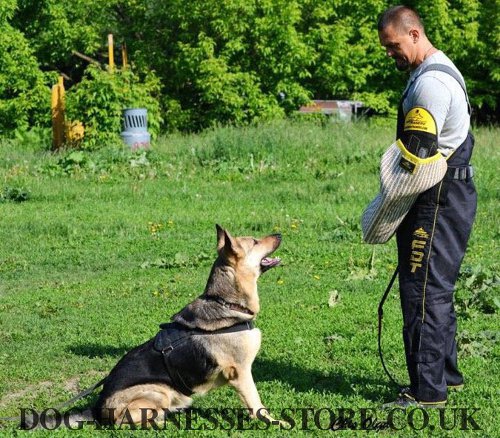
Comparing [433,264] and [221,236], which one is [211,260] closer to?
[221,236]

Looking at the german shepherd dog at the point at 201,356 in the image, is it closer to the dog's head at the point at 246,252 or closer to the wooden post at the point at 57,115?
the dog's head at the point at 246,252

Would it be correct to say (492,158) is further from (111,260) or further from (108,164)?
(111,260)

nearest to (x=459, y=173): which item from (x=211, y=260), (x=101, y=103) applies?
(x=211, y=260)

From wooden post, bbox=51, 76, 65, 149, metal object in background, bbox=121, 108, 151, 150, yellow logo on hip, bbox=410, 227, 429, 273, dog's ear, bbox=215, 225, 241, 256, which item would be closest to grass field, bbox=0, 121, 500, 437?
metal object in background, bbox=121, 108, 151, 150

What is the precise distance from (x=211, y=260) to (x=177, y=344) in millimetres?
4723

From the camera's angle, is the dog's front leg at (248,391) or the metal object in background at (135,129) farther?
the metal object in background at (135,129)

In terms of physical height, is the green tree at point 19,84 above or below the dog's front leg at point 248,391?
above

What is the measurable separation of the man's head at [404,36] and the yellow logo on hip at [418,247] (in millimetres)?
1007

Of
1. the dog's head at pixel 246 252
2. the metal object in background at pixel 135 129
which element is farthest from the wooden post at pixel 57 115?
the dog's head at pixel 246 252

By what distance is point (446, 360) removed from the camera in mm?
5773

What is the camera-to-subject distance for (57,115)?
22641 millimetres

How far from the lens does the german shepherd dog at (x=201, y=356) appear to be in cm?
520

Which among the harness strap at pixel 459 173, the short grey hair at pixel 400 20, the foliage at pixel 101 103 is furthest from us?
the foliage at pixel 101 103

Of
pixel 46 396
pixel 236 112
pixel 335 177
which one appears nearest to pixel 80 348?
pixel 46 396
